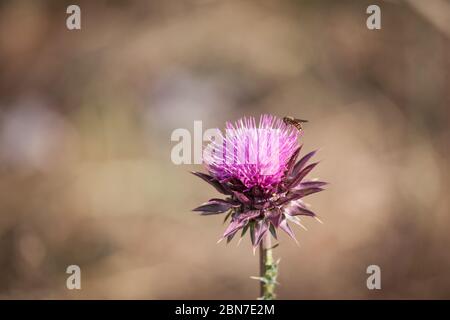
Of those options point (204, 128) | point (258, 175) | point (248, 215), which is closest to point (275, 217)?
point (248, 215)

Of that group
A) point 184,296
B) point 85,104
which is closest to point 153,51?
point 85,104

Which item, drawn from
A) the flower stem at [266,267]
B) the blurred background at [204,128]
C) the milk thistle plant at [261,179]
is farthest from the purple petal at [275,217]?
the blurred background at [204,128]

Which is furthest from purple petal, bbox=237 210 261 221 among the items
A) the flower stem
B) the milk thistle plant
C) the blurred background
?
the blurred background

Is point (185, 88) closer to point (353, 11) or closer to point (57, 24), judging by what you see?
point (57, 24)

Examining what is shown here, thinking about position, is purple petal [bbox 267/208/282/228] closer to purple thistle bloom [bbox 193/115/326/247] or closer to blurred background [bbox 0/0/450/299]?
purple thistle bloom [bbox 193/115/326/247]

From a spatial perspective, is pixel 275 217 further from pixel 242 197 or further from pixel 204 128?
pixel 204 128

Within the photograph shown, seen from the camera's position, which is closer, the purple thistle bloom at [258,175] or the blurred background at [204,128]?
the purple thistle bloom at [258,175]

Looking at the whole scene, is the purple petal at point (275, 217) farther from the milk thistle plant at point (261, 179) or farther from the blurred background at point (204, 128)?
the blurred background at point (204, 128)
